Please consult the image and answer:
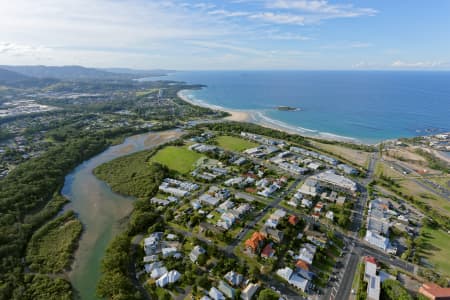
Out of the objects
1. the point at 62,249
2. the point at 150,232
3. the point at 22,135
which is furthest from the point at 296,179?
the point at 22,135

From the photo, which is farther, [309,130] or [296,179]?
[309,130]

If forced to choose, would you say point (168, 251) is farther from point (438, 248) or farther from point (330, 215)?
point (438, 248)

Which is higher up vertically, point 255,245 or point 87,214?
point 255,245

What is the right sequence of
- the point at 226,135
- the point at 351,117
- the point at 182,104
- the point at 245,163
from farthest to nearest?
1. the point at 182,104
2. the point at 351,117
3. the point at 226,135
4. the point at 245,163

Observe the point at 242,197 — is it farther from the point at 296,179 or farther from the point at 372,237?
the point at 372,237

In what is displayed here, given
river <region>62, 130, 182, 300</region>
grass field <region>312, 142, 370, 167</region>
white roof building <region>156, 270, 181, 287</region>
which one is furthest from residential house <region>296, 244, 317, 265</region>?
grass field <region>312, 142, 370, 167</region>

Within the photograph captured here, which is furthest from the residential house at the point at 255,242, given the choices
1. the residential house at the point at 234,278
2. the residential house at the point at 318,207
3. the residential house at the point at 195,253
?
the residential house at the point at 318,207

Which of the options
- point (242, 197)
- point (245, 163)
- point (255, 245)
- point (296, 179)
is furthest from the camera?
point (245, 163)
